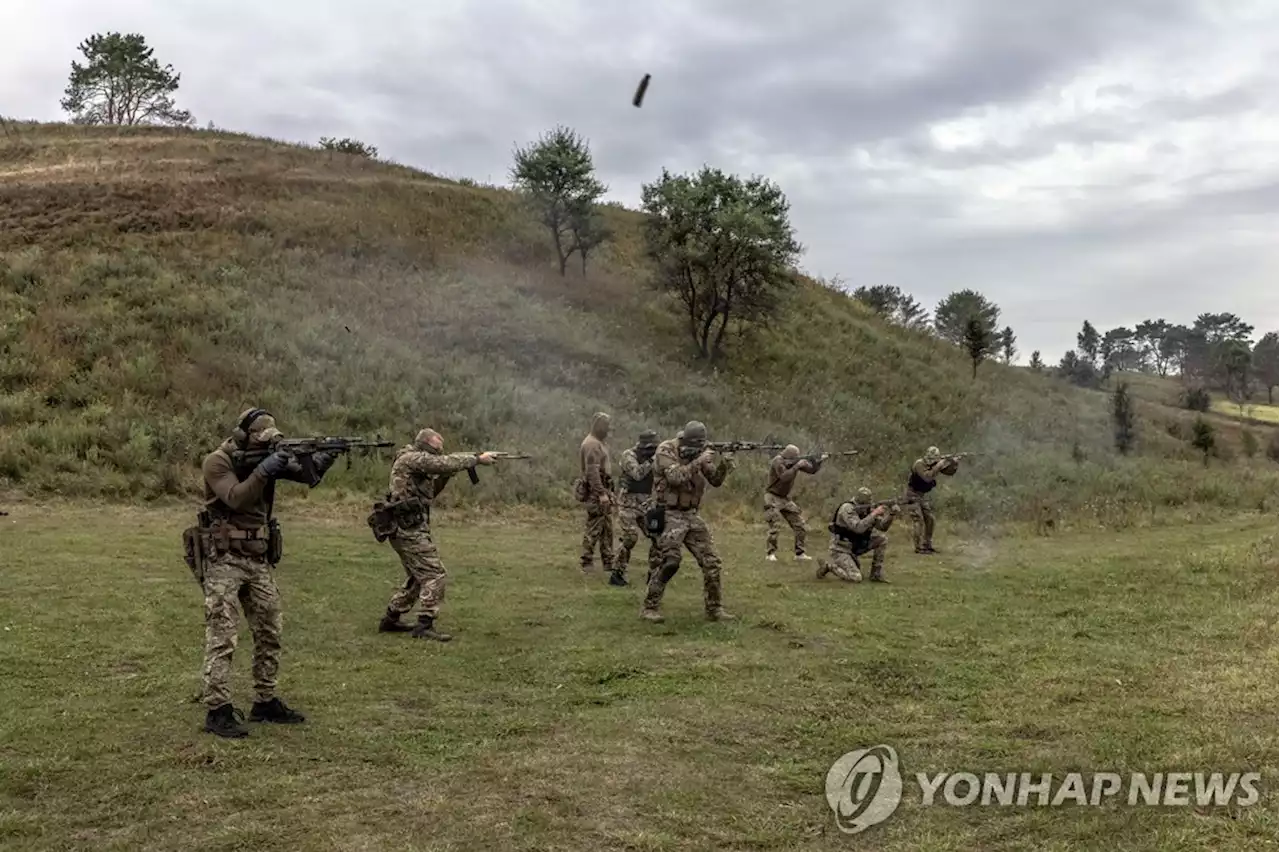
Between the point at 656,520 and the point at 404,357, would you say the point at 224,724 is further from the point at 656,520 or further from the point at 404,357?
the point at 404,357

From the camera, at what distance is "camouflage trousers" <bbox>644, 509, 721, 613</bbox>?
10.4 meters

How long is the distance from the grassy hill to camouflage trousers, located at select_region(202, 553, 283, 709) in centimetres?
1380

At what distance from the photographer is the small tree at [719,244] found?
36.6 m

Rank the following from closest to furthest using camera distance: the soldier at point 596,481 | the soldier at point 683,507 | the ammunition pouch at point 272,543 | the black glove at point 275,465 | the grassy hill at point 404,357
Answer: the black glove at point 275,465, the ammunition pouch at point 272,543, the soldier at point 683,507, the soldier at point 596,481, the grassy hill at point 404,357

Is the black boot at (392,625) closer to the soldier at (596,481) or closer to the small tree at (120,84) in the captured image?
the soldier at (596,481)

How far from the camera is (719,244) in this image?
36625mm

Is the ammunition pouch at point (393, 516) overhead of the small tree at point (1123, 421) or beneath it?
beneath

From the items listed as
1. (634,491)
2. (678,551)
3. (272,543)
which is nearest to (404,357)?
(634,491)

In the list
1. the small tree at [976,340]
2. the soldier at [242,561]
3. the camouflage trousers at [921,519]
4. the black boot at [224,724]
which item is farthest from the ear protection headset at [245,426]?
the small tree at [976,340]

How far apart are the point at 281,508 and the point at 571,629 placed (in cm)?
1074

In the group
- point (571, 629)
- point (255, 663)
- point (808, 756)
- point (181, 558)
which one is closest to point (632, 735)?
point (808, 756)

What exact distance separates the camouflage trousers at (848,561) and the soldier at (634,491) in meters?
2.89

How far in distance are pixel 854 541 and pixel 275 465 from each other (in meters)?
9.45

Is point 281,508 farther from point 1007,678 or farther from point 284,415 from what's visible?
point 1007,678
